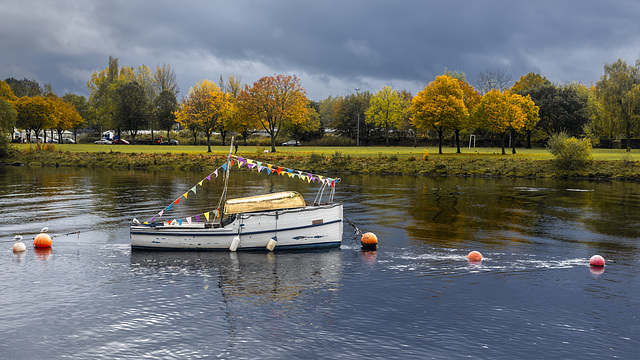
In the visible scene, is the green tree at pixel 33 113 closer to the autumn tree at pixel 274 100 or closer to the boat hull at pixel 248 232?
the autumn tree at pixel 274 100

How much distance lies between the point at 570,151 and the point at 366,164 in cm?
3016

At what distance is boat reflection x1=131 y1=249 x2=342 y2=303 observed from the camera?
21.3 m

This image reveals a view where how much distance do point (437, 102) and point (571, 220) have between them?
185 ft

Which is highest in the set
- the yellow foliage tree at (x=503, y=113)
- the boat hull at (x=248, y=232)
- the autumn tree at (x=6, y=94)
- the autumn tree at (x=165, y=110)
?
the autumn tree at (x=6, y=94)

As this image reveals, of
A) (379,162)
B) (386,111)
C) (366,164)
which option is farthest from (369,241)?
(386,111)

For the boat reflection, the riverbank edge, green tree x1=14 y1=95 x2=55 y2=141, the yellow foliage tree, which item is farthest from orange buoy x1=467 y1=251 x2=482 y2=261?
green tree x1=14 y1=95 x2=55 y2=141

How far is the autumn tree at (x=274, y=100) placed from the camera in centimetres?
10238

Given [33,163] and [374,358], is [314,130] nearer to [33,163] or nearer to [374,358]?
[33,163]

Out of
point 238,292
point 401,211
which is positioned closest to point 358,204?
point 401,211

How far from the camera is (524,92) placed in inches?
4870

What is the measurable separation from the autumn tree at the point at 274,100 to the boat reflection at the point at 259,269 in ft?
248

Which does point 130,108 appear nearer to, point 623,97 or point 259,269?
point 623,97

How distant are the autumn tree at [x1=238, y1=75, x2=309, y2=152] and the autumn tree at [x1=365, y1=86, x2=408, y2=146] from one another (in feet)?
130

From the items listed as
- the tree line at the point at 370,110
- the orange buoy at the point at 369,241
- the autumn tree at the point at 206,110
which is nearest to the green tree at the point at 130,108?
the tree line at the point at 370,110
